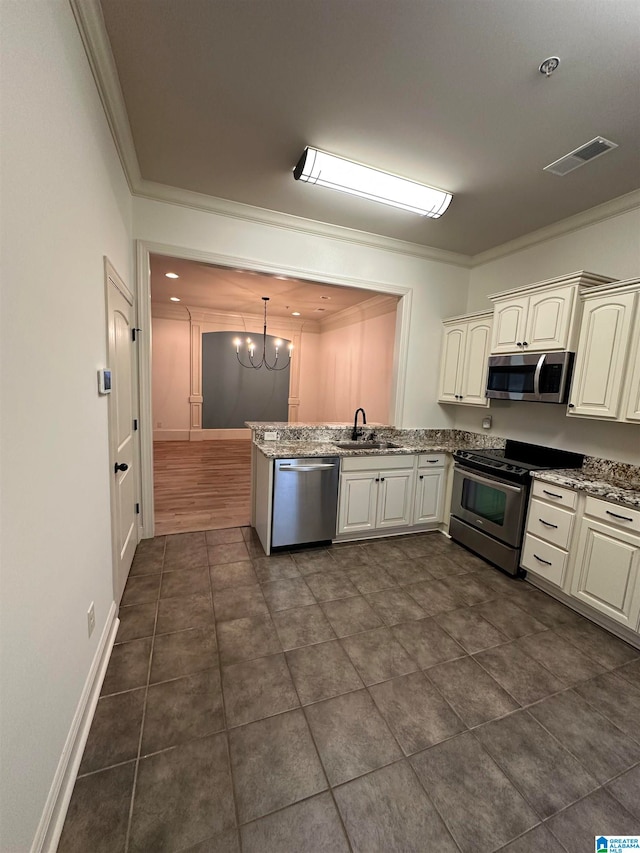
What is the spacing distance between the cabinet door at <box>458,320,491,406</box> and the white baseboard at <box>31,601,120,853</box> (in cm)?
347

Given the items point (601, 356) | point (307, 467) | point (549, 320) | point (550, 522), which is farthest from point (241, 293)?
point (550, 522)

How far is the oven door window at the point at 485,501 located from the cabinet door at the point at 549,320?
4.02 ft

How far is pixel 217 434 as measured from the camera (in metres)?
7.91

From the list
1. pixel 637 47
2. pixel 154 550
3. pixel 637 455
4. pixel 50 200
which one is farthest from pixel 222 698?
pixel 637 47

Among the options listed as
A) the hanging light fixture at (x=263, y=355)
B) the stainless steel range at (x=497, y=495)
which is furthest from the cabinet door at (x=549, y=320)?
the hanging light fixture at (x=263, y=355)

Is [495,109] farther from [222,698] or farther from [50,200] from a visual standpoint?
[222,698]

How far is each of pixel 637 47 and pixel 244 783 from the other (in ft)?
11.1

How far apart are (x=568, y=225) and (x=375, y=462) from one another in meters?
2.61

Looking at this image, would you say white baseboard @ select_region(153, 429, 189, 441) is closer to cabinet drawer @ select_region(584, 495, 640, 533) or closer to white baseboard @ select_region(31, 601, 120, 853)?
white baseboard @ select_region(31, 601, 120, 853)

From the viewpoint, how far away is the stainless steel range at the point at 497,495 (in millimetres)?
2791

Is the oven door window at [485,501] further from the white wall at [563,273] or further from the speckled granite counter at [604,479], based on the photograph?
the white wall at [563,273]

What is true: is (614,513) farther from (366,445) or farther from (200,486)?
(200,486)

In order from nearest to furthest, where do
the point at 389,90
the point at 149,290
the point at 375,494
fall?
1. the point at 389,90
2. the point at 149,290
3. the point at 375,494

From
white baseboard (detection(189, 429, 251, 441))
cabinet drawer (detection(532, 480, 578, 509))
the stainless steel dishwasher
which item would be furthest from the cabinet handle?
white baseboard (detection(189, 429, 251, 441))
